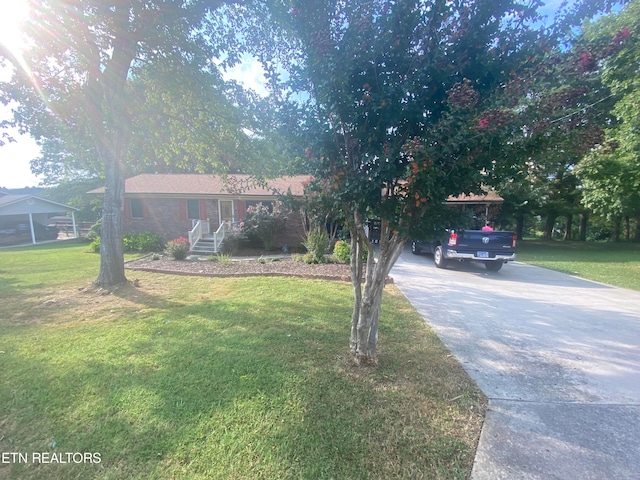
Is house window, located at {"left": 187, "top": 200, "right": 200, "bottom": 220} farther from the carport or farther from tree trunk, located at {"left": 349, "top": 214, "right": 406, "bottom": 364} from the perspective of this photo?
tree trunk, located at {"left": 349, "top": 214, "right": 406, "bottom": 364}

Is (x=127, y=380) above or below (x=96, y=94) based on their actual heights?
below

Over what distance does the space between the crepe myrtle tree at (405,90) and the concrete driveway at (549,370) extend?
5.95ft

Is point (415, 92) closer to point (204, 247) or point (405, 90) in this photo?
point (405, 90)

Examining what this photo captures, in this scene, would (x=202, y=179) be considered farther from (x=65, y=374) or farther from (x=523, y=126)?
(x=523, y=126)

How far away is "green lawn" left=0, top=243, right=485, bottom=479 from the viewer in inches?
78.4

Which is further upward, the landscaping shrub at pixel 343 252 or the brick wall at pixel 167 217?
the brick wall at pixel 167 217

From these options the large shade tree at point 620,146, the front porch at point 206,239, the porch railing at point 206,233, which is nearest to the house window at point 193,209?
the porch railing at point 206,233

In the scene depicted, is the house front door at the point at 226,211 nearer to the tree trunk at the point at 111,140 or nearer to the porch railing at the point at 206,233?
the porch railing at the point at 206,233

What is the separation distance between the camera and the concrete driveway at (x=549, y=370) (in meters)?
2.04

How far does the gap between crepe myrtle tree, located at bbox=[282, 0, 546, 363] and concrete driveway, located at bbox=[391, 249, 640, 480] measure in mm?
1813

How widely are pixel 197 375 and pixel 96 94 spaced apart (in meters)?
7.26

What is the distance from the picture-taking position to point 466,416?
8.09 ft

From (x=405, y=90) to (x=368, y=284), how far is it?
1.85m

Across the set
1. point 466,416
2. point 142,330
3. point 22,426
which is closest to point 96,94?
point 142,330
